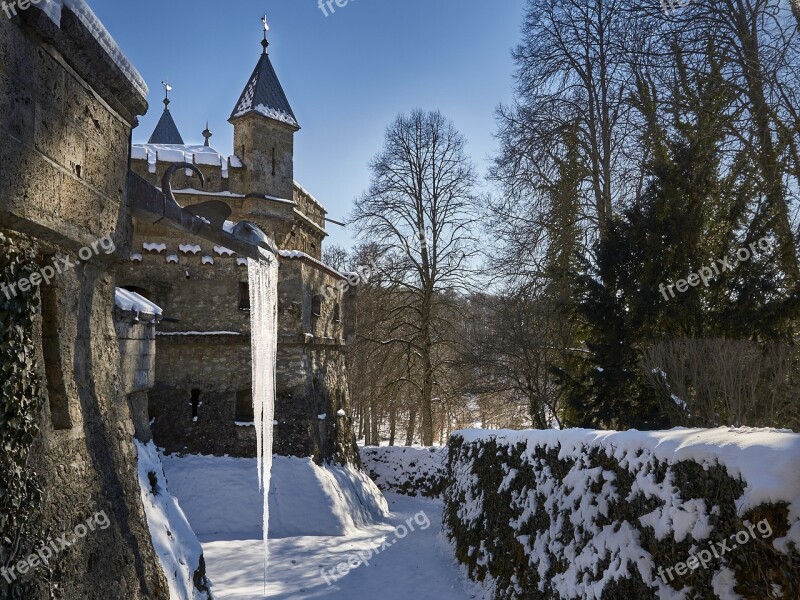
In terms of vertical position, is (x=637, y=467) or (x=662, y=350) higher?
(x=662, y=350)

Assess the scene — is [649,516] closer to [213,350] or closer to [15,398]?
[15,398]

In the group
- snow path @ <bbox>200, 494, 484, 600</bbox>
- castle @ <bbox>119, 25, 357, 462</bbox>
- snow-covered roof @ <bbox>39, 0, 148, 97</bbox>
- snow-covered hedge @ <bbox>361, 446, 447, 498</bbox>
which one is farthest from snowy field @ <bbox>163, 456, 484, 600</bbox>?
snow-covered roof @ <bbox>39, 0, 148, 97</bbox>

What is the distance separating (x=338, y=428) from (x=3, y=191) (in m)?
16.7

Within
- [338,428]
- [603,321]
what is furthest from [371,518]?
[603,321]

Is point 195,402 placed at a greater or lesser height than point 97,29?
lesser

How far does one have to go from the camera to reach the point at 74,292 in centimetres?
418

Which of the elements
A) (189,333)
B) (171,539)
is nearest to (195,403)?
(189,333)

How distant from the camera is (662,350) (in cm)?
1007

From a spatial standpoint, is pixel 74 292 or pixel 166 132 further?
Answer: pixel 166 132

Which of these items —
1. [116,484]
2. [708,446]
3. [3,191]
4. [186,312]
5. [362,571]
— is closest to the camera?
[3,191]

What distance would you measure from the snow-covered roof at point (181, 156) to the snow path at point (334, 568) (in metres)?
9.34

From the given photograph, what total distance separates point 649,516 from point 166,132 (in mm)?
26415

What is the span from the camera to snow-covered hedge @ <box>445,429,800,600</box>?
3273mm

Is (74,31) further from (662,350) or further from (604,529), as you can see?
(662,350)
